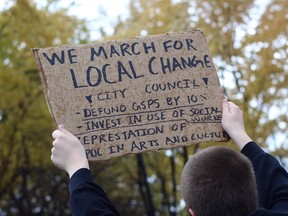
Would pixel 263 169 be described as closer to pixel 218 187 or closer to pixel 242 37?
pixel 218 187

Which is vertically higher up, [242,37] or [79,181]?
[242,37]

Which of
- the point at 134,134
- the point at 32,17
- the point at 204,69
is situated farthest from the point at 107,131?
the point at 32,17

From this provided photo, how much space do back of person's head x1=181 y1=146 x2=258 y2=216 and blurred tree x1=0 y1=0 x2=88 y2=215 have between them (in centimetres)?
868

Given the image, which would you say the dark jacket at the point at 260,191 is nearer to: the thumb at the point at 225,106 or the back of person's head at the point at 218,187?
the back of person's head at the point at 218,187

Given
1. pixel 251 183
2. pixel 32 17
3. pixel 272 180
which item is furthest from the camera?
pixel 32 17

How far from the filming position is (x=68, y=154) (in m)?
2.29

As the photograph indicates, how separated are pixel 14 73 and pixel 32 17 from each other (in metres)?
1.05

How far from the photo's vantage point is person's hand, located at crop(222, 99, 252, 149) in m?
2.66

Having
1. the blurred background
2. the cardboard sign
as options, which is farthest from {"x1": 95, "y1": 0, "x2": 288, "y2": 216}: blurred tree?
the cardboard sign

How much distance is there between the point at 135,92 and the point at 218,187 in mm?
901

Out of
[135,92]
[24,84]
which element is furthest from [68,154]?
[24,84]

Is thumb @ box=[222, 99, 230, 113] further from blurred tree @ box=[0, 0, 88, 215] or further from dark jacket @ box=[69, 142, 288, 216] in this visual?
blurred tree @ box=[0, 0, 88, 215]

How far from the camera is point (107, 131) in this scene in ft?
8.77

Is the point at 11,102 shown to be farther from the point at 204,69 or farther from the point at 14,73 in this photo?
the point at 204,69
